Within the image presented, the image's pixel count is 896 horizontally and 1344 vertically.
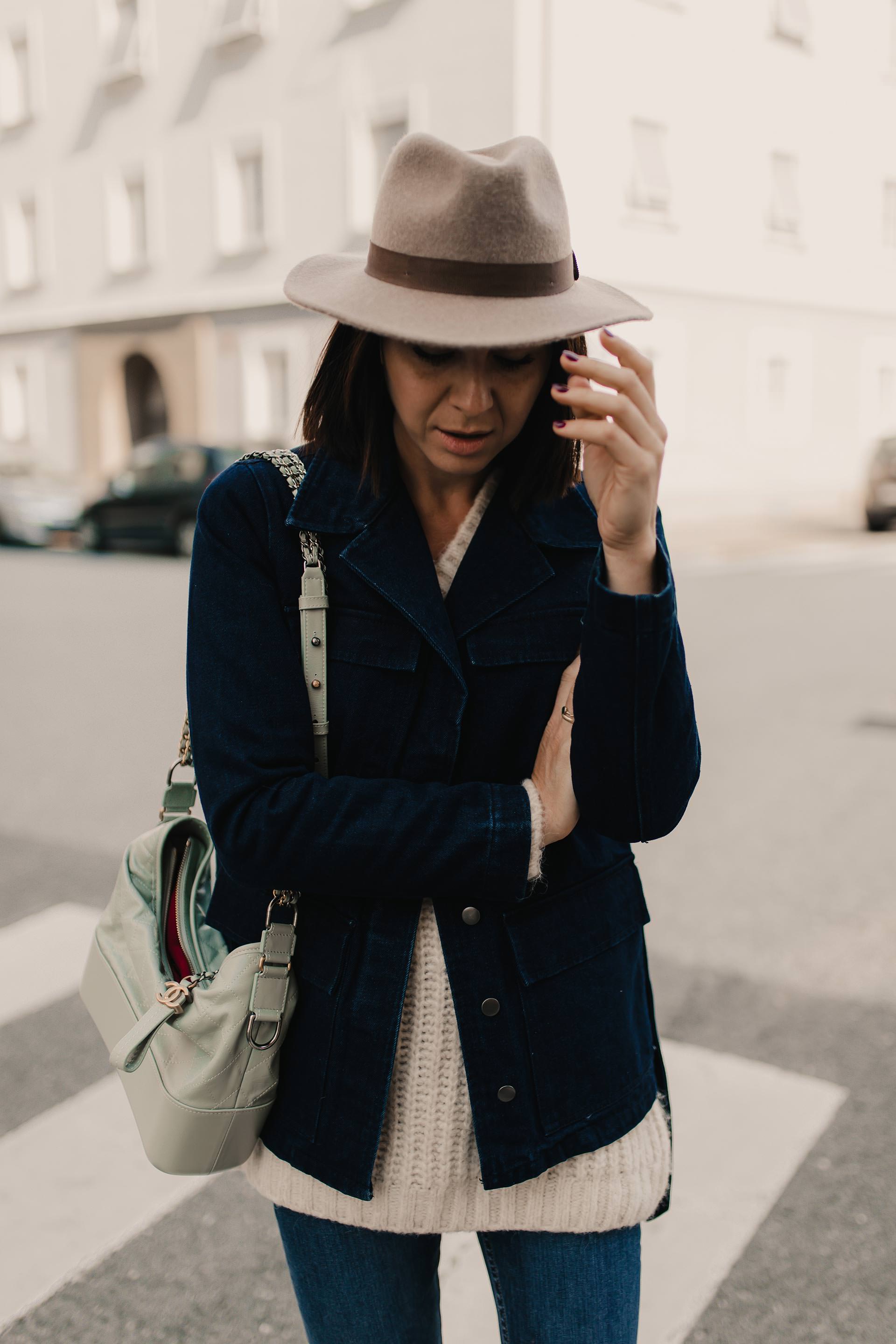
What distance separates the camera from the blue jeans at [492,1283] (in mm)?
1466

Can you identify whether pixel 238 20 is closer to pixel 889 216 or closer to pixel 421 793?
pixel 889 216

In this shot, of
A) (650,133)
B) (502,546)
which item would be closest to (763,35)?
(650,133)

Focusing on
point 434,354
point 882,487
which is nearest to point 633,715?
point 434,354

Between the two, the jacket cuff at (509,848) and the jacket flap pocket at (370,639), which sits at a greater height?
the jacket flap pocket at (370,639)

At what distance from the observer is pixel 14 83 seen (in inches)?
1017

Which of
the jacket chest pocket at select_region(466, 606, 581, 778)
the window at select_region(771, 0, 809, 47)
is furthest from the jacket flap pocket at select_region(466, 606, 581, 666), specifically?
the window at select_region(771, 0, 809, 47)

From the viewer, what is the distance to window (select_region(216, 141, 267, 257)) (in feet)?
71.4

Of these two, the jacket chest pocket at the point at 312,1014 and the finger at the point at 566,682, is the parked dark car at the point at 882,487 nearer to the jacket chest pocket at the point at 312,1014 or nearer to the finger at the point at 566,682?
the finger at the point at 566,682

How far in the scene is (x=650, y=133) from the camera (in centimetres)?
1930

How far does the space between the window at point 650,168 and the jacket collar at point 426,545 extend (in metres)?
19.2

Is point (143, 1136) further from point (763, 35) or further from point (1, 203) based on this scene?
point (1, 203)

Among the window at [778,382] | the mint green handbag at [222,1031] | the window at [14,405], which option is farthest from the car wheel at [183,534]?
the mint green handbag at [222,1031]

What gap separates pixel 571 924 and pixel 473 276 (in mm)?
735

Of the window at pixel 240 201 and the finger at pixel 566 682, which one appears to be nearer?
the finger at pixel 566 682
